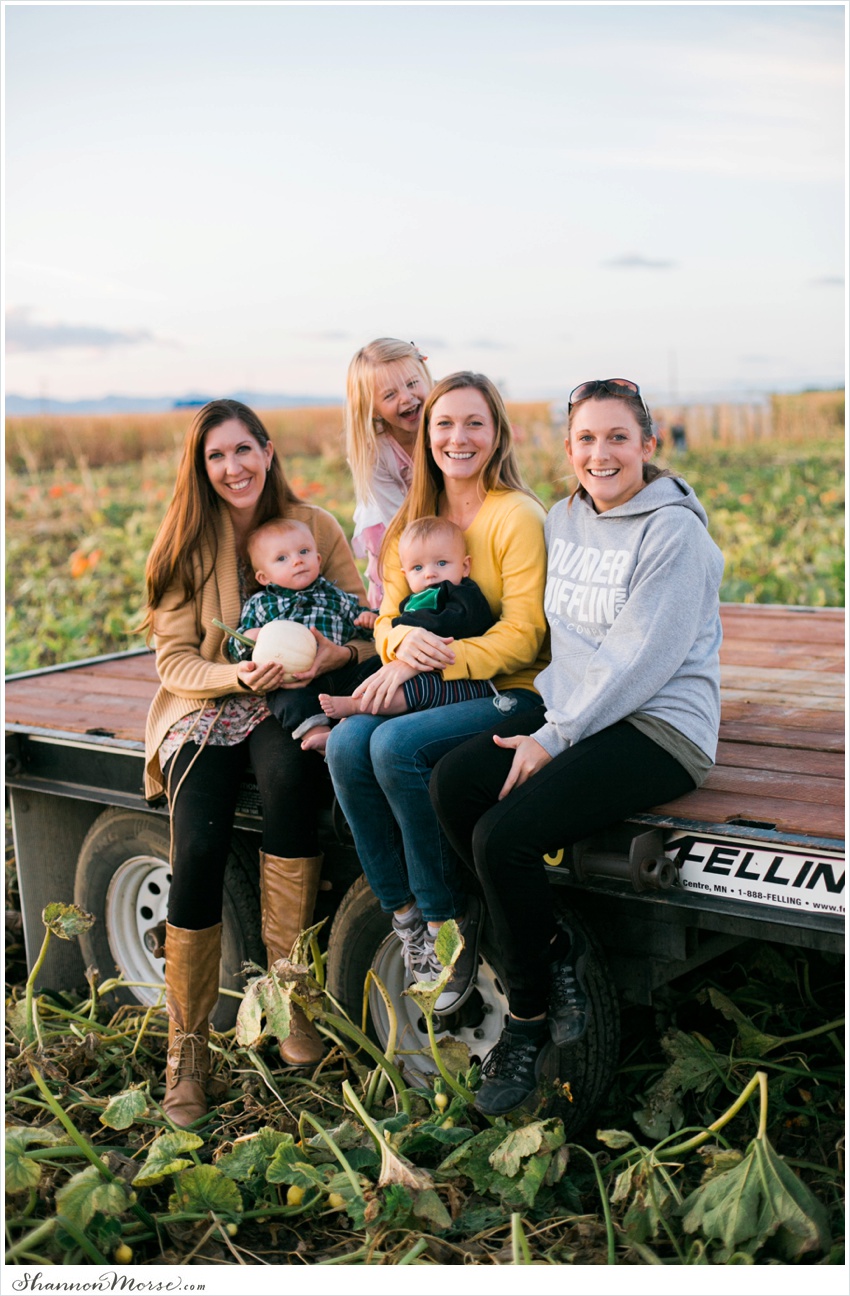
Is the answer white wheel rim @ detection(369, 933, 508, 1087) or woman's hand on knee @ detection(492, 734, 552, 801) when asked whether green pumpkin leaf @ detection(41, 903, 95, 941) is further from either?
woman's hand on knee @ detection(492, 734, 552, 801)

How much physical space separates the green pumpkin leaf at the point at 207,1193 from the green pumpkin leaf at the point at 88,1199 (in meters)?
0.14

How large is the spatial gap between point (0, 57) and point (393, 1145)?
279cm

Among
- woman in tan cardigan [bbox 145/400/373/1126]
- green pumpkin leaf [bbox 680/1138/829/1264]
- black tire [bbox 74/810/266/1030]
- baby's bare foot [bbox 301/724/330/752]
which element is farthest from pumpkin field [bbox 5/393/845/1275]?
baby's bare foot [bbox 301/724/330/752]

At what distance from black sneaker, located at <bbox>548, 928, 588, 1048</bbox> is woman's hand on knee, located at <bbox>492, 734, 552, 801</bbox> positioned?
0.44 meters

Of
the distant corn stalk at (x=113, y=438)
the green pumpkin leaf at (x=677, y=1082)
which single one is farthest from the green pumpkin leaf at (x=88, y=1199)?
the distant corn stalk at (x=113, y=438)

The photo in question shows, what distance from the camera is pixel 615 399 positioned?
3.21m

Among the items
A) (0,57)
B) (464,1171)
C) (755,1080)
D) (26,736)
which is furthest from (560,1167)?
(0,57)

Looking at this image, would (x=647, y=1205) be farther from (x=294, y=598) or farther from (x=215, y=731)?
(x=294, y=598)

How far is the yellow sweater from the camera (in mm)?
3422

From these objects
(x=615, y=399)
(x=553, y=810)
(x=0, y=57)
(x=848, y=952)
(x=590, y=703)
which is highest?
(x=0, y=57)

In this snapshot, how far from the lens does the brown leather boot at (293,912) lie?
363cm

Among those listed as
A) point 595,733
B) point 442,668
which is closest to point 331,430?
point 442,668

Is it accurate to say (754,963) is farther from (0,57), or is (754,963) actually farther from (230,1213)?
(0,57)

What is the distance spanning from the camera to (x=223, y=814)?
370 cm
